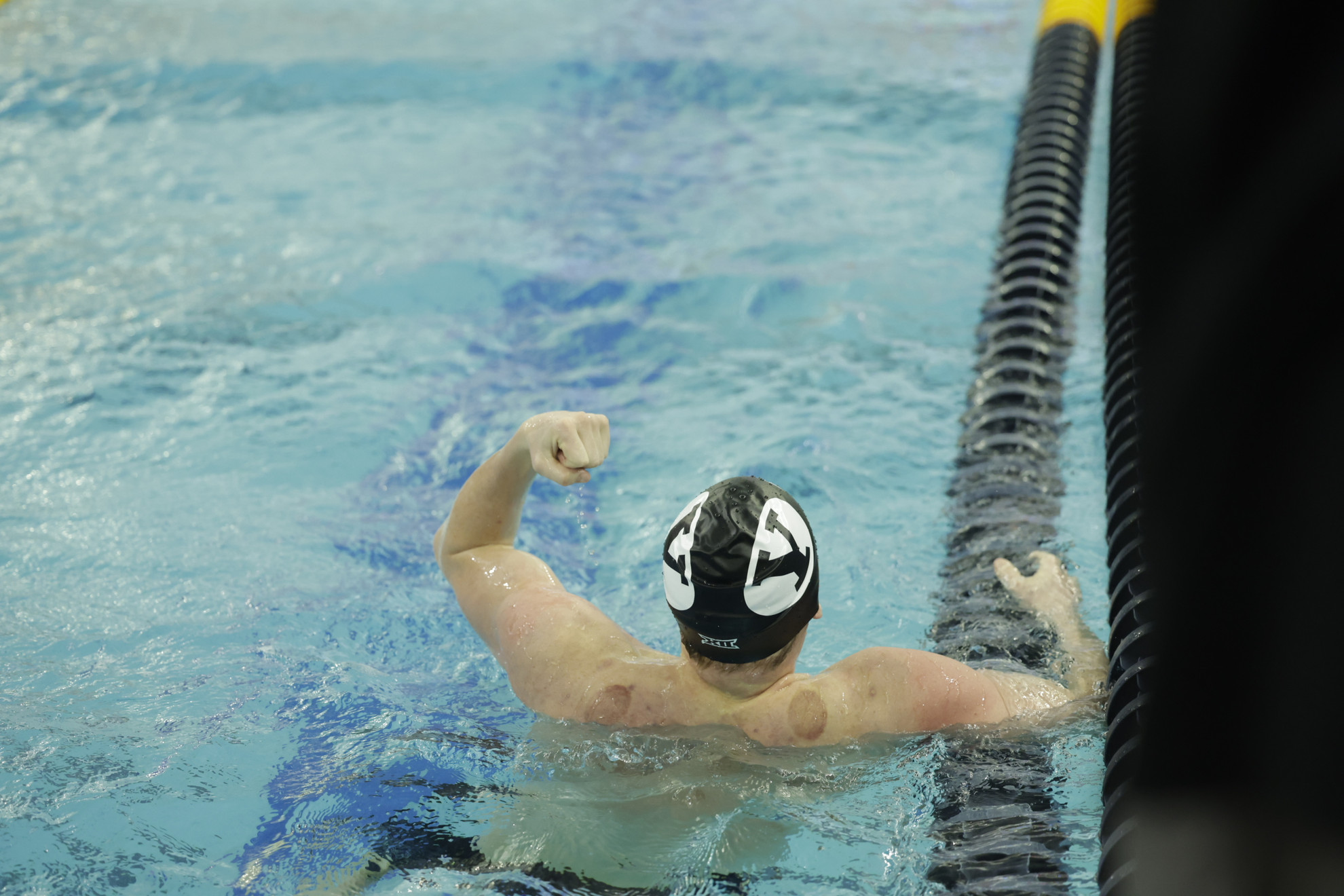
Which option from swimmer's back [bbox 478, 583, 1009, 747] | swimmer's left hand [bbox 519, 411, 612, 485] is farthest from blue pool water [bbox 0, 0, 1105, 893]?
swimmer's left hand [bbox 519, 411, 612, 485]

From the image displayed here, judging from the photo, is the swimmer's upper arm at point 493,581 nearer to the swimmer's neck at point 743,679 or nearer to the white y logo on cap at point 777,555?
the swimmer's neck at point 743,679

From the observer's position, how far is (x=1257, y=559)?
0.39m

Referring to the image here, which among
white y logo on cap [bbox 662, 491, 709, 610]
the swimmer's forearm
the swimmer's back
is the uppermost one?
the swimmer's forearm

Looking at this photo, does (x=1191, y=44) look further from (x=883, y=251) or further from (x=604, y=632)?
(x=883, y=251)

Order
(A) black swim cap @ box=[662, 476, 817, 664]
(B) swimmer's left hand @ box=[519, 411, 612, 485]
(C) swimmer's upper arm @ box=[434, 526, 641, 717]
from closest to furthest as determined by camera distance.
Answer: (A) black swim cap @ box=[662, 476, 817, 664] → (B) swimmer's left hand @ box=[519, 411, 612, 485] → (C) swimmer's upper arm @ box=[434, 526, 641, 717]

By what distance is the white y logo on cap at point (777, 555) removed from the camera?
241 centimetres

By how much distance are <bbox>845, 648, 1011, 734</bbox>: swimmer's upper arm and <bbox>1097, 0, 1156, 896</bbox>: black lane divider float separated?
0.29 meters

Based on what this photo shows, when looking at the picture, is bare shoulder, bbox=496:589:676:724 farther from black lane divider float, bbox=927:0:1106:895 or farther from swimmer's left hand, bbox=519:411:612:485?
black lane divider float, bbox=927:0:1106:895

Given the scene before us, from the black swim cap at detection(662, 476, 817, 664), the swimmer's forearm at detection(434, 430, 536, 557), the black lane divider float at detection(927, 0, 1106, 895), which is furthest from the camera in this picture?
the swimmer's forearm at detection(434, 430, 536, 557)

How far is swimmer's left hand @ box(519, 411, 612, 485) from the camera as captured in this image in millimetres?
2613

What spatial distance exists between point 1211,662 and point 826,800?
2344 mm

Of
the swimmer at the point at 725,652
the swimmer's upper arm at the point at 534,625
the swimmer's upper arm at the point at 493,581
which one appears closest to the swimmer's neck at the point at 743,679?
the swimmer at the point at 725,652

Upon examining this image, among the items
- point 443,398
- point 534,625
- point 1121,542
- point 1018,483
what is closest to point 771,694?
point 534,625

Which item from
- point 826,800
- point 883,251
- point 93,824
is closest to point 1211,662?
point 826,800
